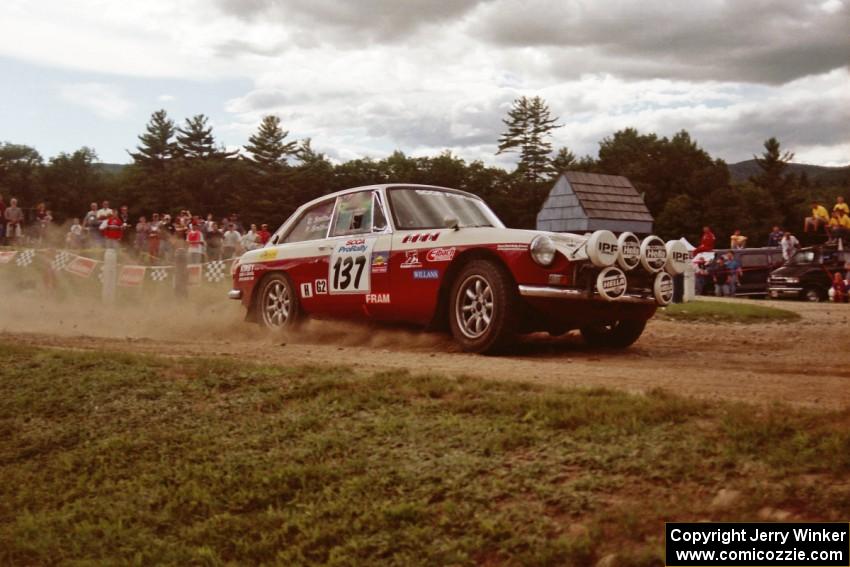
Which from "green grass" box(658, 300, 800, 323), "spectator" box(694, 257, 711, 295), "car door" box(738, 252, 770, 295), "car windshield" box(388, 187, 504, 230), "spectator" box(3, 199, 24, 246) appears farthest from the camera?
"car door" box(738, 252, 770, 295)

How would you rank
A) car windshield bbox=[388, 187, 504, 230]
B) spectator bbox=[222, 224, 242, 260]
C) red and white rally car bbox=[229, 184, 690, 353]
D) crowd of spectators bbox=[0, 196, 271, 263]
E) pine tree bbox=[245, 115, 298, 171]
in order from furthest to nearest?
pine tree bbox=[245, 115, 298, 171] → spectator bbox=[222, 224, 242, 260] → crowd of spectators bbox=[0, 196, 271, 263] → car windshield bbox=[388, 187, 504, 230] → red and white rally car bbox=[229, 184, 690, 353]

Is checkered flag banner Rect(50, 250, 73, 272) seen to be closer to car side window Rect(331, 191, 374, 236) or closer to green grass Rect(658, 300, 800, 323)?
car side window Rect(331, 191, 374, 236)

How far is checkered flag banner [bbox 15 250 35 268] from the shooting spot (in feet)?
59.0

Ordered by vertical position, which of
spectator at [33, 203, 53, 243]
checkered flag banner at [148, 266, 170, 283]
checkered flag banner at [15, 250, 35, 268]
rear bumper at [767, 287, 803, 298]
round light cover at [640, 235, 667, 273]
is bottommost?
rear bumper at [767, 287, 803, 298]

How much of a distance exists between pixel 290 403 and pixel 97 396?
1445 mm

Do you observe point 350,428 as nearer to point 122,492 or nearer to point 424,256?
point 122,492

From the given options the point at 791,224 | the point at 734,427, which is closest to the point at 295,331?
the point at 734,427

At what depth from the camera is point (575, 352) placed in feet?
26.7

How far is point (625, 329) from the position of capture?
335 inches

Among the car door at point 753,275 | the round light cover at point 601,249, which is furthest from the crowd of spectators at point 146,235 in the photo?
the car door at point 753,275

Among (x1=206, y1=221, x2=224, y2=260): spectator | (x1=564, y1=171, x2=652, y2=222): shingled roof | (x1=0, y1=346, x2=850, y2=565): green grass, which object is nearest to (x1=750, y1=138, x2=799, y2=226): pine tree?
(x1=564, y1=171, x2=652, y2=222): shingled roof

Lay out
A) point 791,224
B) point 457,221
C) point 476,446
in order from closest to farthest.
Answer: point 476,446
point 457,221
point 791,224

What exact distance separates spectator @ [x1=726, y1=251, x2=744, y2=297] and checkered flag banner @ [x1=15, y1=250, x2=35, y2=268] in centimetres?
2024

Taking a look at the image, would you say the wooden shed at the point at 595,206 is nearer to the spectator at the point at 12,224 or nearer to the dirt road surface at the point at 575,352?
the spectator at the point at 12,224
